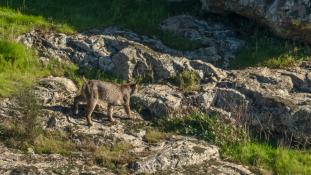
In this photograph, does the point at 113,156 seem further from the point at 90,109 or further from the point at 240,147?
the point at 240,147

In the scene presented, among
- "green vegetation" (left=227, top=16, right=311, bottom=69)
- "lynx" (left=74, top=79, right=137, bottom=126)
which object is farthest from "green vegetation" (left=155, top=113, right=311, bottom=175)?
"green vegetation" (left=227, top=16, right=311, bottom=69)

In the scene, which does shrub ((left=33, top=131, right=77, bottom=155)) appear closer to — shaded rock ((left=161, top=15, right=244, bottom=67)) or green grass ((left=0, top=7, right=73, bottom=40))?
green grass ((left=0, top=7, right=73, bottom=40))

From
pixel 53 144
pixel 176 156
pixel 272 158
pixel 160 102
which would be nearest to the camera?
pixel 53 144

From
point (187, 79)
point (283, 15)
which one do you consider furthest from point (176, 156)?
point (283, 15)

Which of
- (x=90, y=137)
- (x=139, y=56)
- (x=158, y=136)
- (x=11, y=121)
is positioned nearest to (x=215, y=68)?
(x=139, y=56)

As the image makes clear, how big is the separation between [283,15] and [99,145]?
752 cm

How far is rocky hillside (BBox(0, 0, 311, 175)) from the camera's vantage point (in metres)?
15.0

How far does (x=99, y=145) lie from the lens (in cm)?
1534

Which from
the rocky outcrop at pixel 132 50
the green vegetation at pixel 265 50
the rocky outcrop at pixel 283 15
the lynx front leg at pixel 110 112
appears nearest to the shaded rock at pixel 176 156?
the lynx front leg at pixel 110 112

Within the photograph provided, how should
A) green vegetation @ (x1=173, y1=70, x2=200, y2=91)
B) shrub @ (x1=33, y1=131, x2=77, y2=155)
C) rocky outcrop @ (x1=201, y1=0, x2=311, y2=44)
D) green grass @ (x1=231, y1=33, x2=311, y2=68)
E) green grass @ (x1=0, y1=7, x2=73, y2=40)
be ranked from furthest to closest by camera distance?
rocky outcrop @ (x1=201, y1=0, x2=311, y2=44) < green grass @ (x1=0, y1=7, x2=73, y2=40) < green grass @ (x1=231, y1=33, x2=311, y2=68) < green vegetation @ (x1=173, y1=70, x2=200, y2=91) < shrub @ (x1=33, y1=131, x2=77, y2=155)

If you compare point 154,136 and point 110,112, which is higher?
point 110,112

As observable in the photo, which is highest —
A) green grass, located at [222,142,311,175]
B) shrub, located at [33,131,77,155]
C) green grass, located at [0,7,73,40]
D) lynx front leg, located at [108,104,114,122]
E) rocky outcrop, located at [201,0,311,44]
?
rocky outcrop, located at [201,0,311,44]

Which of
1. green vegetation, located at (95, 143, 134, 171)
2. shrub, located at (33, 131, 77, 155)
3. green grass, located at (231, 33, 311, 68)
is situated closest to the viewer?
green vegetation, located at (95, 143, 134, 171)

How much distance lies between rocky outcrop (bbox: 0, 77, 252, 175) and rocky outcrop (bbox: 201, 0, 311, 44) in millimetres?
5564
